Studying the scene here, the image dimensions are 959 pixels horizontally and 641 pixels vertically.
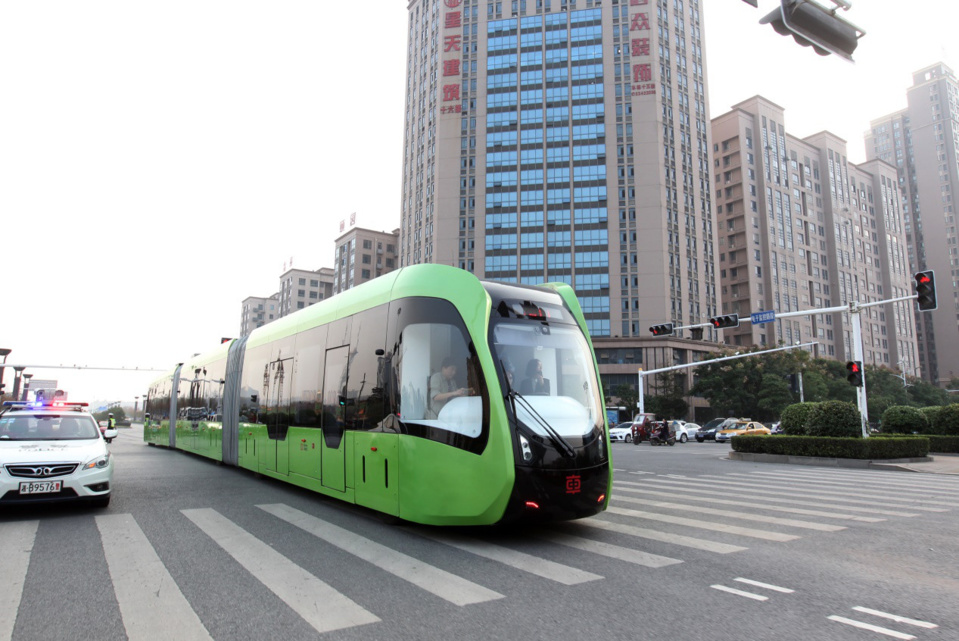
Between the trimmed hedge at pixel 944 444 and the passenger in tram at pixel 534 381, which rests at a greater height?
the passenger in tram at pixel 534 381

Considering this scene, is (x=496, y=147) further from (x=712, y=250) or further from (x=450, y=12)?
(x=712, y=250)

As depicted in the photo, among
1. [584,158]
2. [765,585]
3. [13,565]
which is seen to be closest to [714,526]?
[765,585]

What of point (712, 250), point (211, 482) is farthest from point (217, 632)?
point (712, 250)

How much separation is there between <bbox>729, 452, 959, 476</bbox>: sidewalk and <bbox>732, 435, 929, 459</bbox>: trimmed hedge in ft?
0.66

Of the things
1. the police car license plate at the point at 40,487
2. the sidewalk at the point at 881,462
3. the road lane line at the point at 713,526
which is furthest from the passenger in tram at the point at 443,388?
the sidewalk at the point at 881,462

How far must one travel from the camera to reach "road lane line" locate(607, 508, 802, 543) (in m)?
6.37

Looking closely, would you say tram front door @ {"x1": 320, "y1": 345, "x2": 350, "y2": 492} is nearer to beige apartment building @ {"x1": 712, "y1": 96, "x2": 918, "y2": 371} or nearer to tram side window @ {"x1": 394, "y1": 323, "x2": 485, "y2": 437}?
tram side window @ {"x1": 394, "y1": 323, "x2": 485, "y2": 437}

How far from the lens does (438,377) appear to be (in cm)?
627

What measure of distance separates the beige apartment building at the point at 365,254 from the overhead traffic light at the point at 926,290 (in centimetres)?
8914

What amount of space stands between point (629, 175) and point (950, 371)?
90979mm

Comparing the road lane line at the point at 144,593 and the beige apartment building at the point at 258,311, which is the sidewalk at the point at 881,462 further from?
the beige apartment building at the point at 258,311

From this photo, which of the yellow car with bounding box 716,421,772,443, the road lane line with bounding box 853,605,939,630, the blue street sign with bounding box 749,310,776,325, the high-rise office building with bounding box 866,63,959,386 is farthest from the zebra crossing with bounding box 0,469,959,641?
the high-rise office building with bounding box 866,63,959,386

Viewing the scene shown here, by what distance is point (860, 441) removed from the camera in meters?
16.2

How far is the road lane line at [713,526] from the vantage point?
20.9ft
